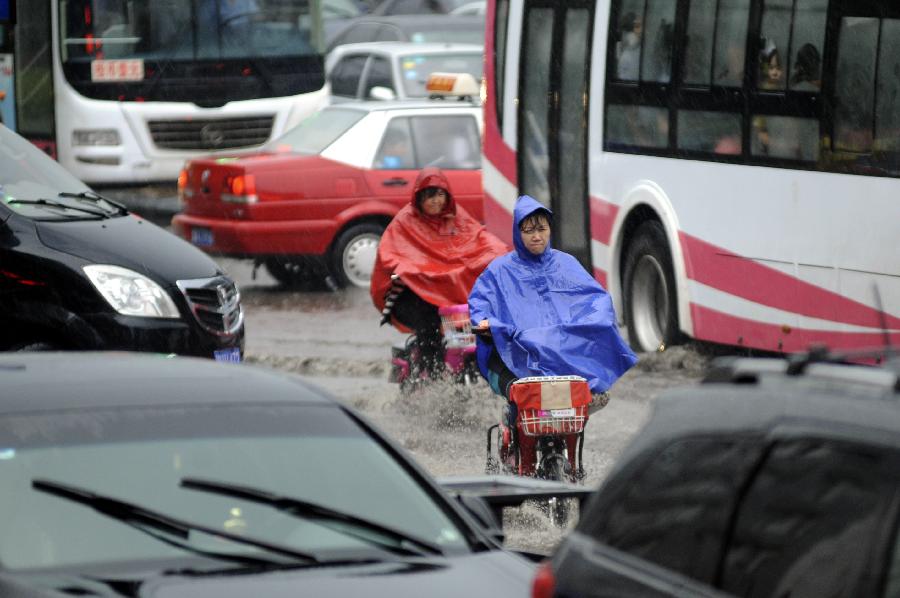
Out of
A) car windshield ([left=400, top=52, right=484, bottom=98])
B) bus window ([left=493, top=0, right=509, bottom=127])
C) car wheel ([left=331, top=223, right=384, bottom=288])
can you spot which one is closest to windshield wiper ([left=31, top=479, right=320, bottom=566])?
bus window ([left=493, top=0, right=509, bottom=127])

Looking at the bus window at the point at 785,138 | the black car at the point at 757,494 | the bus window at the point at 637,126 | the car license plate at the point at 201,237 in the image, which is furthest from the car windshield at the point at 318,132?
the black car at the point at 757,494

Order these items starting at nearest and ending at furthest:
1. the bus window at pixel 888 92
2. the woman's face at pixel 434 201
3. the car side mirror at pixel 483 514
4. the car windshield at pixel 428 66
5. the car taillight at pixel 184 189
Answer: the car side mirror at pixel 483 514, the bus window at pixel 888 92, the woman's face at pixel 434 201, the car taillight at pixel 184 189, the car windshield at pixel 428 66

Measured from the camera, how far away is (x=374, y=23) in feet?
92.5

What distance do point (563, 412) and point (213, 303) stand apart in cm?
287

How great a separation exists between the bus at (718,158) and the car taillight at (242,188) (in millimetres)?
2151

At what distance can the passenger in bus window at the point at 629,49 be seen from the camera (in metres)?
13.8

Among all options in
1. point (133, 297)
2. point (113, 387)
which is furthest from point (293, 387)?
point (133, 297)

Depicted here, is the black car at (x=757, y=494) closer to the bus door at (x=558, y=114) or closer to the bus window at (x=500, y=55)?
the bus door at (x=558, y=114)

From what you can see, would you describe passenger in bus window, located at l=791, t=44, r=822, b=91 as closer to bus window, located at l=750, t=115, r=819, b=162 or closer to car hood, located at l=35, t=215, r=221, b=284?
bus window, located at l=750, t=115, r=819, b=162

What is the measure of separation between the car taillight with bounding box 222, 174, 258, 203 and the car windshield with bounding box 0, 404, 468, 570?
11.6 meters

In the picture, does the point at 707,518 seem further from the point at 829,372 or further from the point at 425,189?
the point at 425,189

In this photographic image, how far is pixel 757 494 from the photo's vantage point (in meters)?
Answer: 3.51

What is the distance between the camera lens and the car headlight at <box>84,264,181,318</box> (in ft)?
33.2

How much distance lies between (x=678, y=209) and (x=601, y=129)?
1.42 meters
